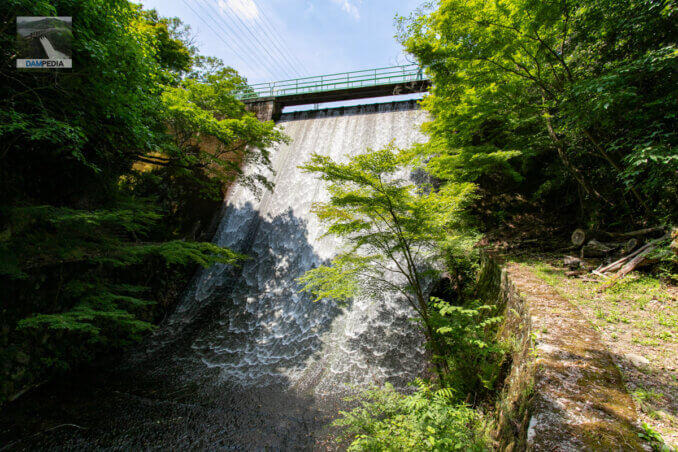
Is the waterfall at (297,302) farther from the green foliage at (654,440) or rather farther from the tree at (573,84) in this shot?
the tree at (573,84)

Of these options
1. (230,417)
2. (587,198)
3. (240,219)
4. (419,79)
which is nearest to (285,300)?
(230,417)

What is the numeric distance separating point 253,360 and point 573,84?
8327 millimetres

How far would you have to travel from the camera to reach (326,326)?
6.78 m

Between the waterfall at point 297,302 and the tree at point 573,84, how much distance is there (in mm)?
3309

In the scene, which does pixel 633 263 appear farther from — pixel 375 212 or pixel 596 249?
pixel 375 212

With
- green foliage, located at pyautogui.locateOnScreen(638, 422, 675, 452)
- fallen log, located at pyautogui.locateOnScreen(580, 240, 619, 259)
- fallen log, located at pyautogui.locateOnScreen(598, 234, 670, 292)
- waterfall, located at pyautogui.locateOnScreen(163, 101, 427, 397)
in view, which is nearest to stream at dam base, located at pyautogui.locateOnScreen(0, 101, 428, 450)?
waterfall, located at pyautogui.locateOnScreen(163, 101, 427, 397)

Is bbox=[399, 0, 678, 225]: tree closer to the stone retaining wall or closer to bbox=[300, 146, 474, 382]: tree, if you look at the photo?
bbox=[300, 146, 474, 382]: tree

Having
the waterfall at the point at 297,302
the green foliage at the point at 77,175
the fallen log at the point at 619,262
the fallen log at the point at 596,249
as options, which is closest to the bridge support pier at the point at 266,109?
the waterfall at the point at 297,302

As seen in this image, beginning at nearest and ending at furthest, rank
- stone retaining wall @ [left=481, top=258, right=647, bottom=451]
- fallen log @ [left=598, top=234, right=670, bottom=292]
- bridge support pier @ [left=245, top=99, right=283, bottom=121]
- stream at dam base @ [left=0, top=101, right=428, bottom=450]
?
stone retaining wall @ [left=481, top=258, right=647, bottom=451] → fallen log @ [left=598, top=234, right=670, bottom=292] → stream at dam base @ [left=0, top=101, right=428, bottom=450] → bridge support pier @ [left=245, top=99, right=283, bottom=121]

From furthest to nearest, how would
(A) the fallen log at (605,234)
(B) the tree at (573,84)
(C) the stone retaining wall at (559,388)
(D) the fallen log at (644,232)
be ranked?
(A) the fallen log at (605,234), (D) the fallen log at (644,232), (B) the tree at (573,84), (C) the stone retaining wall at (559,388)

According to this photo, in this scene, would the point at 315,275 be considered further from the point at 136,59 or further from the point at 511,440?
the point at 136,59

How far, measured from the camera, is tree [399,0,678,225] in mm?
3352

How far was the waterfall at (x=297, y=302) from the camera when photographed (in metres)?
5.68

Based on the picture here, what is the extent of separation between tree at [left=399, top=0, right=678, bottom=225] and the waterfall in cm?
331
